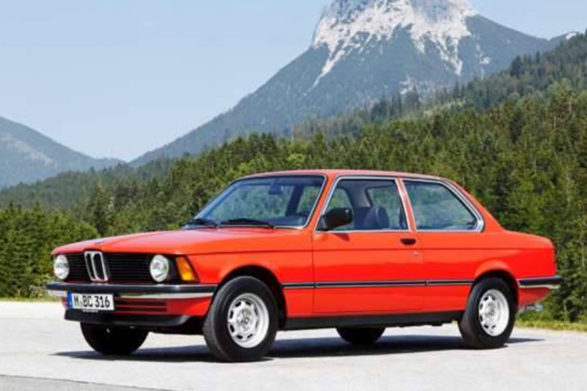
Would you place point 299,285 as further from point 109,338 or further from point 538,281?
point 538,281

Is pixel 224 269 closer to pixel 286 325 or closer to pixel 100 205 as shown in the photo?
pixel 286 325

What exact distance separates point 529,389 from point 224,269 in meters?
2.93

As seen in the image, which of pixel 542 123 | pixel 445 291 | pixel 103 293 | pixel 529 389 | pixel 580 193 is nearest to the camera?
pixel 529 389

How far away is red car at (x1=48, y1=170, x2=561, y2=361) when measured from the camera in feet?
33.9

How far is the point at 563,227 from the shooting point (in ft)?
342

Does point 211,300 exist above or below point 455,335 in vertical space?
above

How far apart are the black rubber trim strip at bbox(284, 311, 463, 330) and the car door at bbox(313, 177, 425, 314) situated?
0.22 ft

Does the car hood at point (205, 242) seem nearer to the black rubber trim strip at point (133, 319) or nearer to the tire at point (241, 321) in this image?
the tire at point (241, 321)

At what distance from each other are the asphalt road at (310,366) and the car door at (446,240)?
591 mm

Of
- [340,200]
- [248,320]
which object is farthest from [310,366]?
[340,200]

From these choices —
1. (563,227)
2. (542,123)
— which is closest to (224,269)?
(563,227)

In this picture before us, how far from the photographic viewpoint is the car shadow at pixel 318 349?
36.4ft

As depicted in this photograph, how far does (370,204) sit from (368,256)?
0.70 meters

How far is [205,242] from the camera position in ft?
34.1
